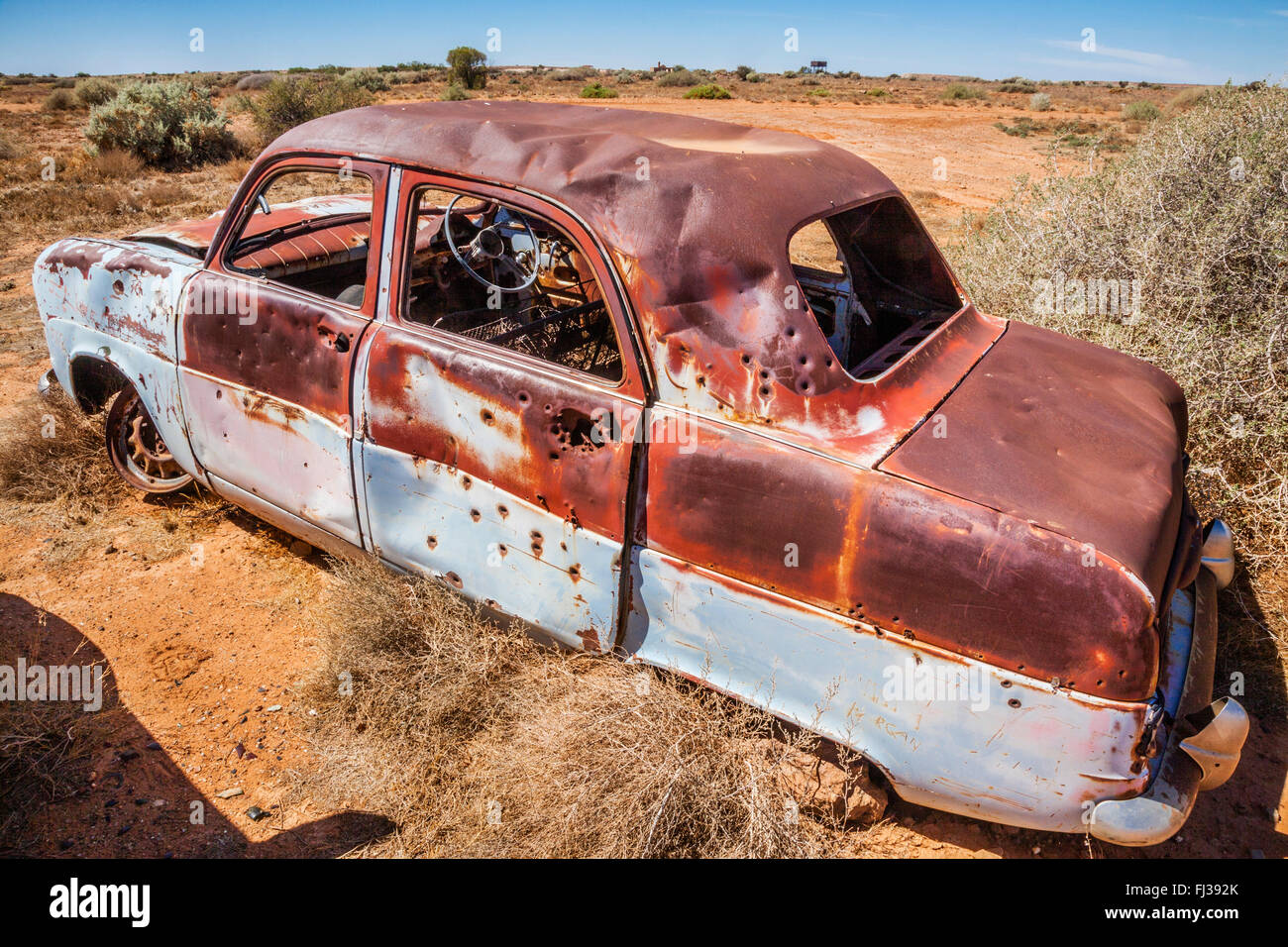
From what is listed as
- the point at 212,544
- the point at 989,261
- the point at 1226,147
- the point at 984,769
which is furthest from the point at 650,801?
the point at 1226,147

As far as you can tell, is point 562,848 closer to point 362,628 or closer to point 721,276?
point 362,628

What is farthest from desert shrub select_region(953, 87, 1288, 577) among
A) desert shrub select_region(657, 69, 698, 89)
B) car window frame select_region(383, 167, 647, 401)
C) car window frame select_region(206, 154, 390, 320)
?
desert shrub select_region(657, 69, 698, 89)

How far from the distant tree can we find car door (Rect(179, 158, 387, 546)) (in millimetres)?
30602

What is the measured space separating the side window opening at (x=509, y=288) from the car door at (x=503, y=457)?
0.36 feet

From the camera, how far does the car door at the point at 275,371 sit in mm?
2803

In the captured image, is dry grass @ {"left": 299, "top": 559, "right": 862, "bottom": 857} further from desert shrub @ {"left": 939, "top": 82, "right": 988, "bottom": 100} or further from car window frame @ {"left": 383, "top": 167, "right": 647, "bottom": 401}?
desert shrub @ {"left": 939, "top": 82, "right": 988, "bottom": 100}

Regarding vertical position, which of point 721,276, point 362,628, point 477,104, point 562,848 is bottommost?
point 562,848

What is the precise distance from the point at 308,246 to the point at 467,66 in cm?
3077

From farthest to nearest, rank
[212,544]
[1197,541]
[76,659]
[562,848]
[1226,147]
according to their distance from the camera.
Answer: [1226,147]
[212,544]
[76,659]
[1197,541]
[562,848]

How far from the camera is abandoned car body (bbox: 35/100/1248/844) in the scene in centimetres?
199

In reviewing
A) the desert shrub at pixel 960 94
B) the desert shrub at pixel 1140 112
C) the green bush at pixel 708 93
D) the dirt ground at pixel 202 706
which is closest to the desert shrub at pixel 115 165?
the dirt ground at pixel 202 706

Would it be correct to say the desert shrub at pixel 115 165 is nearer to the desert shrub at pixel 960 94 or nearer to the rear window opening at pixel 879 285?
the rear window opening at pixel 879 285

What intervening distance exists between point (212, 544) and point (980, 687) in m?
3.55

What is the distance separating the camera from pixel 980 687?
2000 mm
